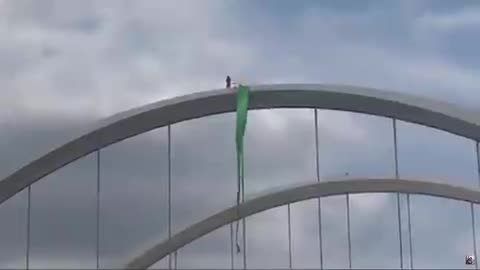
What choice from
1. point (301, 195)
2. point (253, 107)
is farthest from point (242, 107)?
point (301, 195)

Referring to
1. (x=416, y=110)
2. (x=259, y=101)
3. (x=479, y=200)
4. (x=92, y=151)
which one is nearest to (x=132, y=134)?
(x=92, y=151)

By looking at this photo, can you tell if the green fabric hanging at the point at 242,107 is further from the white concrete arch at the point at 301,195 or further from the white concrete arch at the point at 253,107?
the white concrete arch at the point at 301,195

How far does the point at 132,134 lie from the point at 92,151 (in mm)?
965

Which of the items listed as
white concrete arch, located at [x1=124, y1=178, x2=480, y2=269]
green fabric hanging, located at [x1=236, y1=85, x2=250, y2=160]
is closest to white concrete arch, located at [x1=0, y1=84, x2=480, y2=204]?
green fabric hanging, located at [x1=236, y1=85, x2=250, y2=160]

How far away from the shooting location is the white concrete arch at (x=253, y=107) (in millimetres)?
26031

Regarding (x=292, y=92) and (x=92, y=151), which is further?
(x=92, y=151)

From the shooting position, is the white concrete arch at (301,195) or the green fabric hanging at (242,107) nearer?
the green fabric hanging at (242,107)

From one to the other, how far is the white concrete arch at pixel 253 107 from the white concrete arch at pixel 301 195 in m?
3.65

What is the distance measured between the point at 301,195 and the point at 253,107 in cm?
474

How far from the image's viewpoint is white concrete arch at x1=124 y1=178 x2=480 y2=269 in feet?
103

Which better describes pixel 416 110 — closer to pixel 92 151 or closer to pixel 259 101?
pixel 259 101

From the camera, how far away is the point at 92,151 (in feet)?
95.3

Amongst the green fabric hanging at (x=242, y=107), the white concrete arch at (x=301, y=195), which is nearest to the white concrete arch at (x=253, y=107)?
the green fabric hanging at (x=242, y=107)

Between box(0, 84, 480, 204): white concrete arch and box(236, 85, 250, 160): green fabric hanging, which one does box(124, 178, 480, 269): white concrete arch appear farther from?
box(0, 84, 480, 204): white concrete arch
